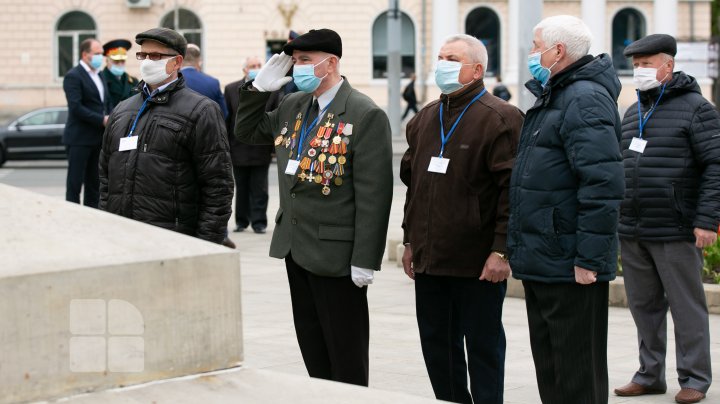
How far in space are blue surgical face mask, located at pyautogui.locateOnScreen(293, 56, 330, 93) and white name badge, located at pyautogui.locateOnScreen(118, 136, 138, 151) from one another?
87 cm

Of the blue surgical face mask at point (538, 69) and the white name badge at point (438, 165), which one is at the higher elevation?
the blue surgical face mask at point (538, 69)

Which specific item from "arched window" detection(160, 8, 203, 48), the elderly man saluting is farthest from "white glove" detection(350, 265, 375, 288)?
"arched window" detection(160, 8, 203, 48)

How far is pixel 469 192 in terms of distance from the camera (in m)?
5.93

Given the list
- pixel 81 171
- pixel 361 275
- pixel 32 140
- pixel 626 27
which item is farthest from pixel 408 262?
pixel 626 27

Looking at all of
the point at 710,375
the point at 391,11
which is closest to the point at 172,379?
the point at 710,375

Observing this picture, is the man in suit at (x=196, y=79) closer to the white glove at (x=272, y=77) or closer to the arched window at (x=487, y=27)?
the white glove at (x=272, y=77)

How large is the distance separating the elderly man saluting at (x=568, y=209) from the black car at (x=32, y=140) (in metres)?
25.6

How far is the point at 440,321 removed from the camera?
19.9ft

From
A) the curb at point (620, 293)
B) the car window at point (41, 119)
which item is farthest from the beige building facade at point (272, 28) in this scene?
the curb at point (620, 293)

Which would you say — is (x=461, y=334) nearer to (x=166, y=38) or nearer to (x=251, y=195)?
(x=166, y=38)

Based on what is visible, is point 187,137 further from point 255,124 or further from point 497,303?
point 497,303

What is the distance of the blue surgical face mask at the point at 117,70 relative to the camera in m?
13.0

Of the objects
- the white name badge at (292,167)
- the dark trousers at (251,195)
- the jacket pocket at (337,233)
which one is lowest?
the dark trousers at (251,195)

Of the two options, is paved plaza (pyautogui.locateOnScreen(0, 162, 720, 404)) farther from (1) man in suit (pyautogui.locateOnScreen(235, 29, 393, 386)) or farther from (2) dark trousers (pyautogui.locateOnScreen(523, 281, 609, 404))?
(2) dark trousers (pyautogui.locateOnScreen(523, 281, 609, 404))
